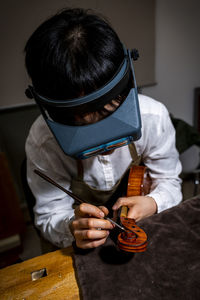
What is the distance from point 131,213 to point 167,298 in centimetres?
30

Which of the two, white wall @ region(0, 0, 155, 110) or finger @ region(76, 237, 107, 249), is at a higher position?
white wall @ region(0, 0, 155, 110)

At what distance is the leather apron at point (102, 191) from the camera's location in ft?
3.51

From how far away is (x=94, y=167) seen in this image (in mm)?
1047

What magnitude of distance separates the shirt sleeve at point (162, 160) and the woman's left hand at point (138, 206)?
0.06 meters

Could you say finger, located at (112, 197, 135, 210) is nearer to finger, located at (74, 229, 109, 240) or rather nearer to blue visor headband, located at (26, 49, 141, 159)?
finger, located at (74, 229, 109, 240)

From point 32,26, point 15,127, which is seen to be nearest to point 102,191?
point 15,127

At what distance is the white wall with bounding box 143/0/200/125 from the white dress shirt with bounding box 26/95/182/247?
1524 mm

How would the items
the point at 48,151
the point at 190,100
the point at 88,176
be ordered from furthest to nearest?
the point at 190,100
the point at 88,176
the point at 48,151

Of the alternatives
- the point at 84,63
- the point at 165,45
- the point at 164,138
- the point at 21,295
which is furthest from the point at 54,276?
the point at 165,45

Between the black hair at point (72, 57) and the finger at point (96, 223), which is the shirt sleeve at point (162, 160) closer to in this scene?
the finger at point (96, 223)

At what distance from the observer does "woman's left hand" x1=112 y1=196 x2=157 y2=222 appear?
31.8 inches

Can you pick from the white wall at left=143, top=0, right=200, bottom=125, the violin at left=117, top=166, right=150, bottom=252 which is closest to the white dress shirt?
the violin at left=117, top=166, right=150, bottom=252

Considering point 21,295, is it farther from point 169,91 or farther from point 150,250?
point 169,91

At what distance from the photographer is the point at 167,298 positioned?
529 mm
